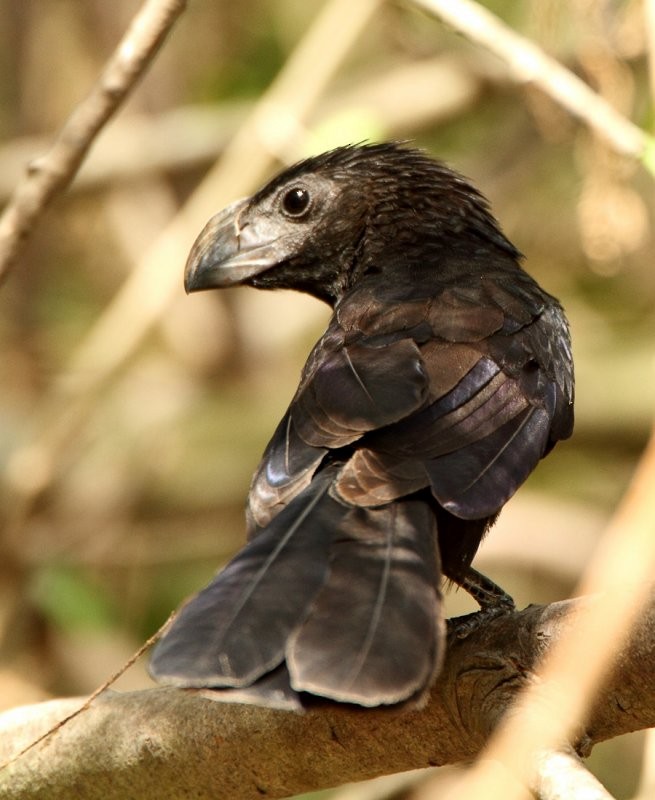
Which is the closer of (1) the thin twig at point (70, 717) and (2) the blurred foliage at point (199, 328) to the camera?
(1) the thin twig at point (70, 717)

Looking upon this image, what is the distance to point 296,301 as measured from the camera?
7.39 meters

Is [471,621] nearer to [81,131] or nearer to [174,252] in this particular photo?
[81,131]

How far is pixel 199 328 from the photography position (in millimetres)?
7191

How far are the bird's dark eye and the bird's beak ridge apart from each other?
0.31ft

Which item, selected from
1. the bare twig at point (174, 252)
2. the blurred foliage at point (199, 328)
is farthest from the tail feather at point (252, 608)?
the blurred foliage at point (199, 328)

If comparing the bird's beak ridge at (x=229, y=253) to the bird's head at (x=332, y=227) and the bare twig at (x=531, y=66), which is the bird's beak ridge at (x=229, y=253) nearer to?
the bird's head at (x=332, y=227)

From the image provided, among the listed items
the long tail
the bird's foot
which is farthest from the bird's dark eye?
the long tail

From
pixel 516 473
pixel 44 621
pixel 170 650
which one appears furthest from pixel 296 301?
pixel 170 650

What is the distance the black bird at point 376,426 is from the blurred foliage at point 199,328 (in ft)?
7.01

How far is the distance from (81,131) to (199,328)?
3701 millimetres

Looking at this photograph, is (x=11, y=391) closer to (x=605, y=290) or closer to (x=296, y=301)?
(x=296, y=301)

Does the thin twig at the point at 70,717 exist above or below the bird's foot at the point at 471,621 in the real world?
below

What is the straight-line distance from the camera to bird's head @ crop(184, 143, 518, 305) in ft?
13.2

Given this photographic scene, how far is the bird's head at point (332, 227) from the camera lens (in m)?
4.01
